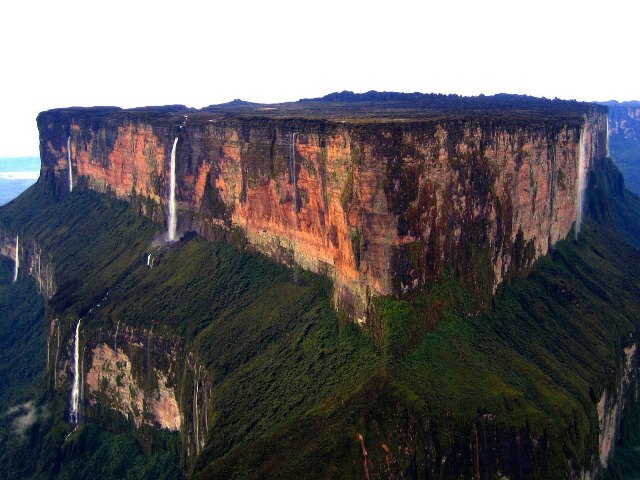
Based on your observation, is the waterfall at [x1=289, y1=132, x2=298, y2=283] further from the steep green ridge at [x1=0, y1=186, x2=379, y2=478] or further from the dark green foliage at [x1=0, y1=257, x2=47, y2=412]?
the dark green foliage at [x1=0, y1=257, x2=47, y2=412]

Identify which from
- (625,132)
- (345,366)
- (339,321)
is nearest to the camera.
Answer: (345,366)

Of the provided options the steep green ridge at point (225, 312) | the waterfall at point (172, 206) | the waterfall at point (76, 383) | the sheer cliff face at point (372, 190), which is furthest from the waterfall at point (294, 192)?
the waterfall at point (76, 383)

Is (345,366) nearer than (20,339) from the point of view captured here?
Yes

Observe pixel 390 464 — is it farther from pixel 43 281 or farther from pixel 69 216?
pixel 69 216

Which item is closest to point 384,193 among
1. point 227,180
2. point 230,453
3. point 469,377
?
point 469,377

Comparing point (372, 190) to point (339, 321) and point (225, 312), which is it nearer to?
point (339, 321)

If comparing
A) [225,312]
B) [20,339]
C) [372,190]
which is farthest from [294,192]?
[20,339]
